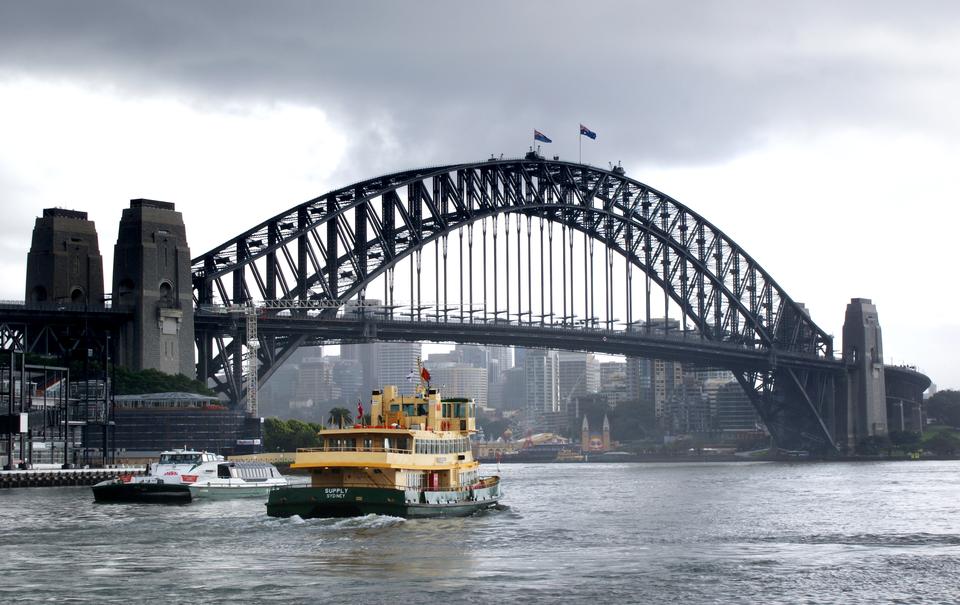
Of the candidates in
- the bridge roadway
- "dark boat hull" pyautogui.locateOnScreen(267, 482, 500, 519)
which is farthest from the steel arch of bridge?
"dark boat hull" pyautogui.locateOnScreen(267, 482, 500, 519)

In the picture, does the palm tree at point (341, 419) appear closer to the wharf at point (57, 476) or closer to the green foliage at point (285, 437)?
the green foliage at point (285, 437)

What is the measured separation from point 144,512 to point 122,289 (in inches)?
2324

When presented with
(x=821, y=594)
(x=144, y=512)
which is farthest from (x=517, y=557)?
(x=144, y=512)

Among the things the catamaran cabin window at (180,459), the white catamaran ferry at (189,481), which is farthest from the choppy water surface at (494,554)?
the catamaran cabin window at (180,459)

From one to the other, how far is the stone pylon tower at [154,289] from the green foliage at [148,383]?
1945 millimetres

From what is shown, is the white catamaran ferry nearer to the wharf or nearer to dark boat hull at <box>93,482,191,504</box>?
dark boat hull at <box>93,482,191,504</box>

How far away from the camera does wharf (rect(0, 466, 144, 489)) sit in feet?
331

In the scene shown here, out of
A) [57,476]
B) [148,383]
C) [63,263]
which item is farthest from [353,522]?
[63,263]

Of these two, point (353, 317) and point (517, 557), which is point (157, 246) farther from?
point (517, 557)

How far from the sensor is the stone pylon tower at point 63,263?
133m

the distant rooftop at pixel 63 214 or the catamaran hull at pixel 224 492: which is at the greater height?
the distant rooftop at pixel 63 214

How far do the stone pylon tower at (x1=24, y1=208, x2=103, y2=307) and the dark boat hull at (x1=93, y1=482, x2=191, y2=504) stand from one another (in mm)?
52022

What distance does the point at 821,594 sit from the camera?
146ft

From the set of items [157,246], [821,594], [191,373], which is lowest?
[821,594]
